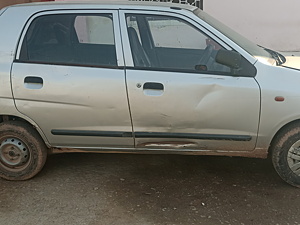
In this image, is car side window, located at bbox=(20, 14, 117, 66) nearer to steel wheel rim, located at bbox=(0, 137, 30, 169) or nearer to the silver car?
the silver car

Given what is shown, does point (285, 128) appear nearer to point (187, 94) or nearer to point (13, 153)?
point (187, 94)

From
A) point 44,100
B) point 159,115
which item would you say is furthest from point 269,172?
point 44,100

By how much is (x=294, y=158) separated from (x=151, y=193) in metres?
1.40

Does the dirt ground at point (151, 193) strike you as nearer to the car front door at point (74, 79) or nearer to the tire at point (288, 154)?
the tire at point (288, 154)

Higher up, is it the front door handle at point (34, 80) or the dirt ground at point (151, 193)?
the front door handle at point (34, 80)

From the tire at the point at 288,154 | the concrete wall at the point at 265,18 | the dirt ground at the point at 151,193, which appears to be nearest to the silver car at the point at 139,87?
the tire at the point at 288,154

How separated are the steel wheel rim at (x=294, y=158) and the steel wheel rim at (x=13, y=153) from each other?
2.62m

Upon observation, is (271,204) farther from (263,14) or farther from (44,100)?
(263,14)

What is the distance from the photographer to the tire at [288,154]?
3.05 metres

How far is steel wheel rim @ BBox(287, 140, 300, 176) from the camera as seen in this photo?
309 centimetres

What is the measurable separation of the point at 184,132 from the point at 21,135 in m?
1.65

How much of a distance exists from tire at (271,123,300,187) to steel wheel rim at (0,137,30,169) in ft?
8.22

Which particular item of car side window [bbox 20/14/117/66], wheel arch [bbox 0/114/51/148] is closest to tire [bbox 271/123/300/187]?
car side window [bbox 20/14/117/66]

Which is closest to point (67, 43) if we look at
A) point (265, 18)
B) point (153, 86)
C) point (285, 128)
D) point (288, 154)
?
point (153, 86)
